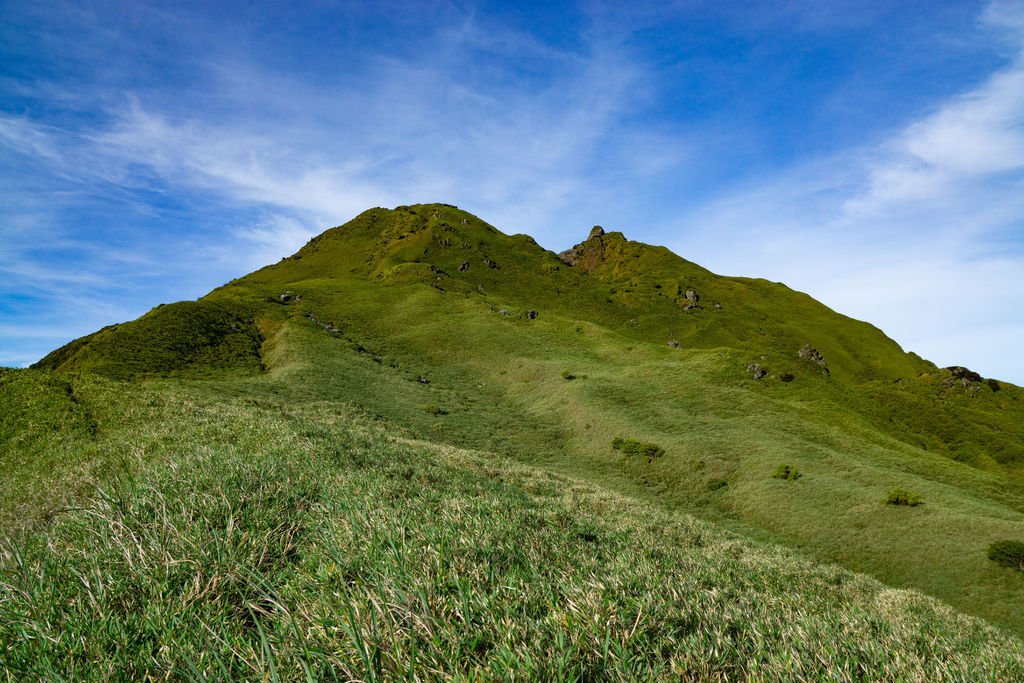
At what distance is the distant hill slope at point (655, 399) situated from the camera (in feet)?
85.2

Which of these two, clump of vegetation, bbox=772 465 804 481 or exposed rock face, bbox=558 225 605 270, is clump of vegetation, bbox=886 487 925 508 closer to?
clump of vegetation, bbox=772 465 804 481

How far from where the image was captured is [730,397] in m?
49.2

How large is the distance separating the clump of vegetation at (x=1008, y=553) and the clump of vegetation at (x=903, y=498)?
5.12m

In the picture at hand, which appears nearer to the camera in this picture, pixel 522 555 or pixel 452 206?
pixel 522 555

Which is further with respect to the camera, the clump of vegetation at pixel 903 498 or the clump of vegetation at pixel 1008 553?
the clump of vegetation at pixel 903 498

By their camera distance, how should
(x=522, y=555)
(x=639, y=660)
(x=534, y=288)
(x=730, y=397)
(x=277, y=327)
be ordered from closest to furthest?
(x=639, y=660), (x=522, y=555), (x=730, y=397), (x=277, y=327), (x=534, y=288)

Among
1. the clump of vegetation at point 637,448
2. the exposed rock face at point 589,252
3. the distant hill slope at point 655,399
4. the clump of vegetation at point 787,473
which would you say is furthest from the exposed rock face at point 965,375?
the exposed rock face at point 589,252

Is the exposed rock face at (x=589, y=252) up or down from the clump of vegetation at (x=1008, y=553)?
up

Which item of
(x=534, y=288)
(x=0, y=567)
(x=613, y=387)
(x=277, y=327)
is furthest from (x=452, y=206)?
(x=0, y=567)

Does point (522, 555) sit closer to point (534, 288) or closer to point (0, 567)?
point (0, 567)

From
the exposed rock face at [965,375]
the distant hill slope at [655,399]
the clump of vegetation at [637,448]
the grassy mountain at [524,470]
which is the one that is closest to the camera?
the grassy mountain at [524,470]

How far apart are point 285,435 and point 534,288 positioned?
10447 centimetres

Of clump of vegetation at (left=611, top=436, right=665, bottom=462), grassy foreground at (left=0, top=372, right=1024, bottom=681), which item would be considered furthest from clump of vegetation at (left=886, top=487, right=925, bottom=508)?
grassy foreground at (left=0, top=372, right=1024, bottom=681)

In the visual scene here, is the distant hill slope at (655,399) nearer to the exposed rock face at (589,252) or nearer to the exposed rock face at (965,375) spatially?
the exposed rock face at (965,375)
